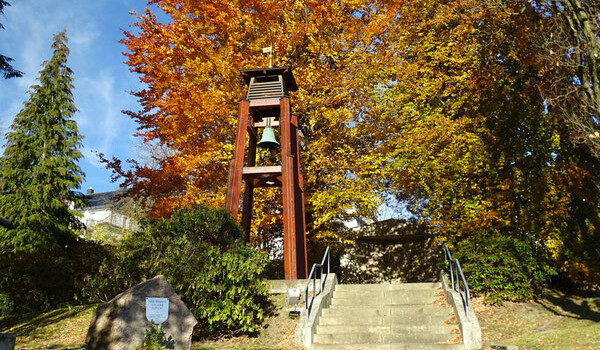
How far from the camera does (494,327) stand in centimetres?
898

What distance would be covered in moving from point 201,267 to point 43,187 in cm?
1401

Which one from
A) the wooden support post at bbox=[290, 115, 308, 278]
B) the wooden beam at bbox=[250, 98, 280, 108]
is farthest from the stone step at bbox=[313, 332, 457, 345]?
the wooden beam at bbox=[250, 98, 280, 108]

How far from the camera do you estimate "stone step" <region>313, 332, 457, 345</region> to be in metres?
8.14

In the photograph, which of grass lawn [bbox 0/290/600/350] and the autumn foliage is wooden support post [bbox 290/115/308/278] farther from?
the autumn foliage

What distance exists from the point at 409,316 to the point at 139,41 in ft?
39.5

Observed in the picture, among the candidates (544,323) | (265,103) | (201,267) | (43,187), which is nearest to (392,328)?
(544,323)

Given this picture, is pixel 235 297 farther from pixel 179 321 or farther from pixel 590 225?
pixel 590 225

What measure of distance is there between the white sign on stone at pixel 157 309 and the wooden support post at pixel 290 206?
4.40 m

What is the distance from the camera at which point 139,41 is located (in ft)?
48.8

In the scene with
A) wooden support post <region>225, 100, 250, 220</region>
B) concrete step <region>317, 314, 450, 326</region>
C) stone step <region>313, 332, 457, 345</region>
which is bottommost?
stone step <region>313, 332, 457, 345</region>

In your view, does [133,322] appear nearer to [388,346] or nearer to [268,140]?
[388,346]

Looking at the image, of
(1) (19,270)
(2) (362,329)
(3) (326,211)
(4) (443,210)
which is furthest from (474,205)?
(1) (19,270)

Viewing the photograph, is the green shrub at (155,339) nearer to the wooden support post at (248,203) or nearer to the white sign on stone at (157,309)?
the white sign on stone at (157,309)

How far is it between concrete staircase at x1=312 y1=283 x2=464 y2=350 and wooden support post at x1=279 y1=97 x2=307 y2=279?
1.23 metres
